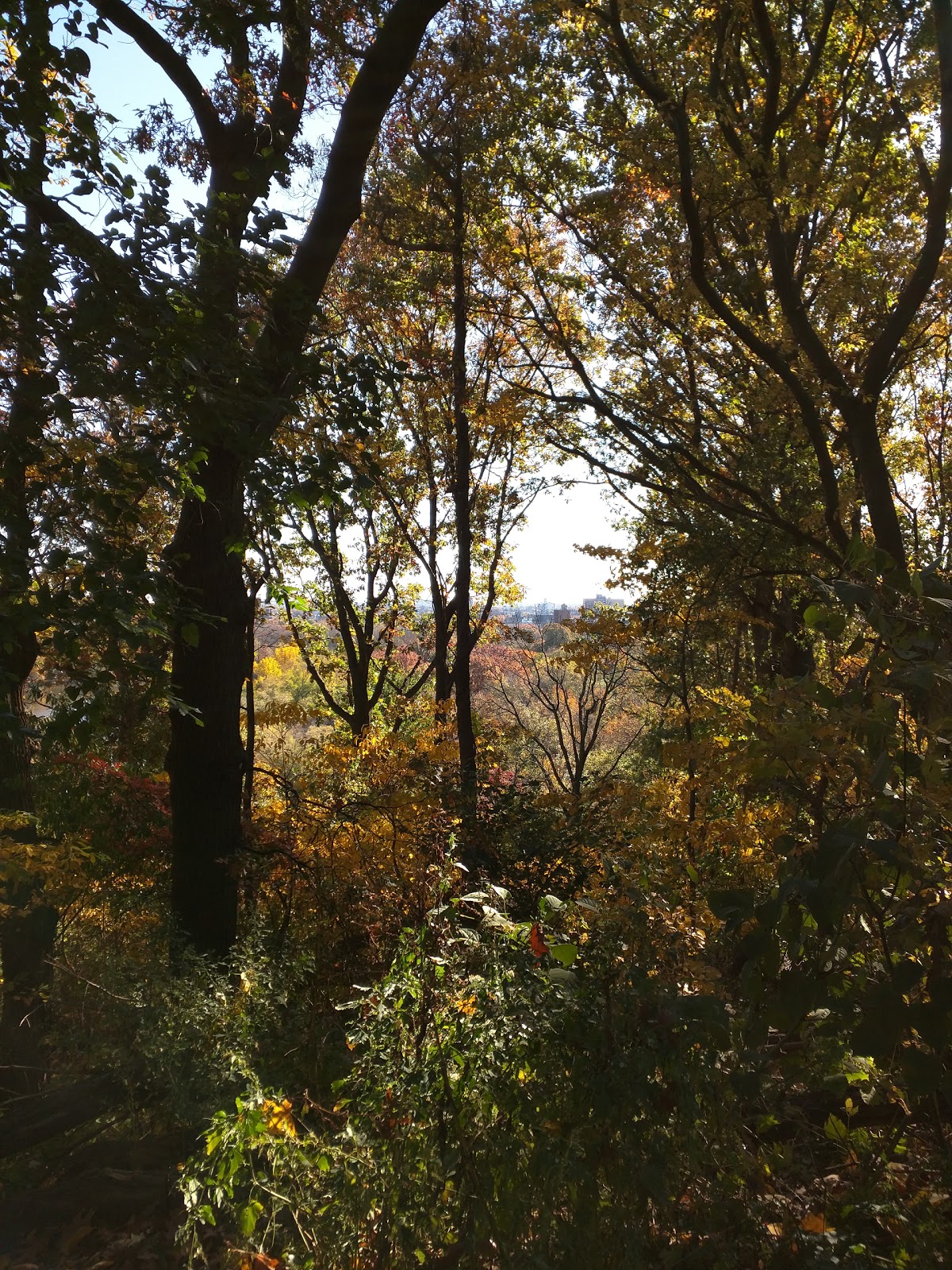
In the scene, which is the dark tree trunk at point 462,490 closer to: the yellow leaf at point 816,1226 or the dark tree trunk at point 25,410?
the dark tree trunk at point 25,410

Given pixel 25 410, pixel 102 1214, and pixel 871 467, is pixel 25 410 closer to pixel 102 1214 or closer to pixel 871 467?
pixel 102 1214

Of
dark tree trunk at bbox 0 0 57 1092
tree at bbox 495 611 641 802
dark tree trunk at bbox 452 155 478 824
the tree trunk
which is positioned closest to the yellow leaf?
dark tree trunk at bbox 0 0 57 1092

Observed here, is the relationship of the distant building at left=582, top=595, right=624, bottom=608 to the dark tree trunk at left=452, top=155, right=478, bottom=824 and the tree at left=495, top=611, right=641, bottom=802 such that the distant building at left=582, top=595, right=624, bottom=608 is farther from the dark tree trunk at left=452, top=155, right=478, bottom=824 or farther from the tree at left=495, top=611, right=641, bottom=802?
the dark tree trunk at left=452, top=155, right=478, bottom=824

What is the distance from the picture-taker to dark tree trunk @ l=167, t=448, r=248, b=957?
4.29 m

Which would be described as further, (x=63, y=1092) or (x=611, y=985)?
(x=63, y=1092)

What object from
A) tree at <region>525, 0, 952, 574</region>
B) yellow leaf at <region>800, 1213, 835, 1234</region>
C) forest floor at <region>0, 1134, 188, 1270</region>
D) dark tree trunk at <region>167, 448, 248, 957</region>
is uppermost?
tree at <region>525, 0, 952, 574</region>

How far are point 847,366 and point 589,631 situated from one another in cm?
389

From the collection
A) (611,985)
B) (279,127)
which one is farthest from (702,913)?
(279,127)

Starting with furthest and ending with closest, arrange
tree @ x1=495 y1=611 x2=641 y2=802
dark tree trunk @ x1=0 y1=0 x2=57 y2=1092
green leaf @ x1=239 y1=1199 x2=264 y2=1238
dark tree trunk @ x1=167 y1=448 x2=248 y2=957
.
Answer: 1. tree @ x1=495 y1=611 x2=641 y2=802
2. dark tree trunk @ x1=167 y1=448 x2=248 y2=957
3. dark tree trunk @ x1=0 y1=0 x2=57 y2=1092
4. green leaf @ x1=239 y1=1199 x2=264 y2=1238

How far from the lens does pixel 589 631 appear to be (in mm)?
8039

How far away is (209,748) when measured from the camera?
4.37 meters

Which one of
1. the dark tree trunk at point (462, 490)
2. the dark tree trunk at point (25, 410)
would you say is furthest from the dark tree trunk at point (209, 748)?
the dark tree trunk at point (462, 490)

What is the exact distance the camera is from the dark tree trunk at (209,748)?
4.29 metres

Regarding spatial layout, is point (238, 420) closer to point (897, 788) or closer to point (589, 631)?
point (897, 788)
